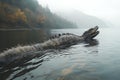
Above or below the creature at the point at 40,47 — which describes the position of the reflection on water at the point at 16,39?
above

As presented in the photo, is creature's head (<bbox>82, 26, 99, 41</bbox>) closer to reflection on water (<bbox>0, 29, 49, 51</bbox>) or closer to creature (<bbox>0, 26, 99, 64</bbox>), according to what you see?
creature (<bbox>0, 26, 99, 64</bbox>)

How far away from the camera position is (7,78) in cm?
1181

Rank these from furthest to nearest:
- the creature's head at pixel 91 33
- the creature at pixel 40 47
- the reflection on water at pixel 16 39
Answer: the creature's head at pixel 91 33 → the reflection on water at pixel 16 39 → the creature at pixel 40 47

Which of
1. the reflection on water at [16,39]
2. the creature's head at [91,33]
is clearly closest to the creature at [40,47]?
the creature's head at [91,33]

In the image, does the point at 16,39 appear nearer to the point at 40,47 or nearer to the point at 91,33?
the point at 91,33

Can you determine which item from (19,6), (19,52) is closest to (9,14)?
(19,6)

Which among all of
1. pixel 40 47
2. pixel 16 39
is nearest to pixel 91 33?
pixel 40 47

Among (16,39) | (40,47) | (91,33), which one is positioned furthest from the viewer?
(16,39)

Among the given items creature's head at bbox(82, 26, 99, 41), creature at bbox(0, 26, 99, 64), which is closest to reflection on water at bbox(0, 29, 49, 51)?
creature at bbox(0, 26, 99, 64)

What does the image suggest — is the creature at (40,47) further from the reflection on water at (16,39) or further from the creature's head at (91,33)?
the reflection on water at (16,39)

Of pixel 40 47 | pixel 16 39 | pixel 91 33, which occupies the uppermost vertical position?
pixel 16 39

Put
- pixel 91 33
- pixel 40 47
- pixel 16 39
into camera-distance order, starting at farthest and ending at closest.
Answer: pixel 16 39 → pixel 91 33 → pixel 40 47

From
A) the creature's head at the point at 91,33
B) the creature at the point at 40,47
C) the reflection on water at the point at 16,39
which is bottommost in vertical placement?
the creature at the point at 40,47

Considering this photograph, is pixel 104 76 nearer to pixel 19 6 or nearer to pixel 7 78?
pixel 7 78
